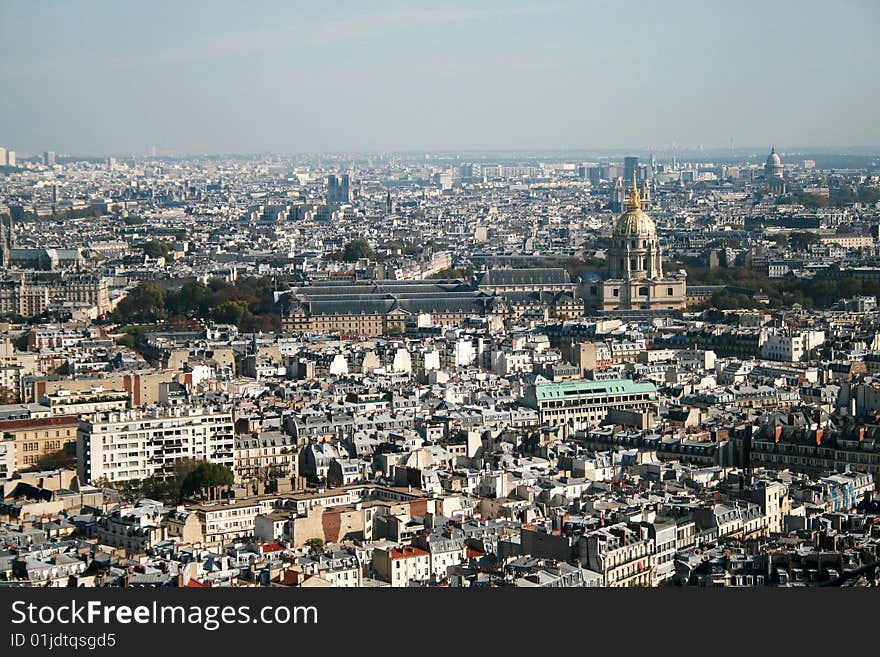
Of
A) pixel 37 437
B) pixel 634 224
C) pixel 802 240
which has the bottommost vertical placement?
pixel 802 240

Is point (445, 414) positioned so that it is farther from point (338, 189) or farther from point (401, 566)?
point (338, 189)

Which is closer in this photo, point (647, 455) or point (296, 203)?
point (647, 455)

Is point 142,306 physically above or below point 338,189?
above

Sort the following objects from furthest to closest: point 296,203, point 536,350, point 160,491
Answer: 1. point 296,203
2. point 536,350
3. point 160,491

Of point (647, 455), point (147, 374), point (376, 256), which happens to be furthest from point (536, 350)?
point (376, 256)

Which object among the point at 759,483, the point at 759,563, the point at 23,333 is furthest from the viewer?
the point at 23,333

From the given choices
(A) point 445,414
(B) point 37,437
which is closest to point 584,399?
(A) point 445,414

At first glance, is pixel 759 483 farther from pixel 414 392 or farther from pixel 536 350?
pixel 536 350

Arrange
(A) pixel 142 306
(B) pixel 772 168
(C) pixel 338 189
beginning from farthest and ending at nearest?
(C) pixel 338 189 < (B) pixel 772 168 < (A) pixel 142 306
